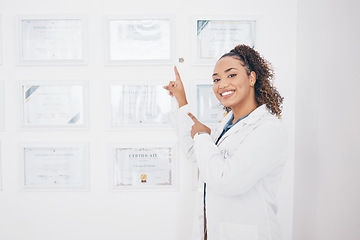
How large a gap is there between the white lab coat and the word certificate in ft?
1.56

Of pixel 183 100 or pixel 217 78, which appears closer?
pixel 217 78

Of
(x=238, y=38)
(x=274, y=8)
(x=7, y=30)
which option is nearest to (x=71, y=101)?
(x=7, y=30)

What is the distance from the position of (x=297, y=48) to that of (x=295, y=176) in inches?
30.1

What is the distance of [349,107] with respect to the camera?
993 millimetres

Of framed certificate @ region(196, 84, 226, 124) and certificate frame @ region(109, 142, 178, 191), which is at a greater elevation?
framed certificate @ region(196, 84, 226, 124)

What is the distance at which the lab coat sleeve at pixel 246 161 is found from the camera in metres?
0.91

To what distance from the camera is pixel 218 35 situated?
4.89 feet

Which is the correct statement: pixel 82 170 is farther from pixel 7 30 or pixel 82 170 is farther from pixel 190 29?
pixel 190 29

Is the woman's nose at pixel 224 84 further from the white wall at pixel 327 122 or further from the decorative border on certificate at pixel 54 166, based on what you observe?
the decorative border on certificate at pixel 54 166

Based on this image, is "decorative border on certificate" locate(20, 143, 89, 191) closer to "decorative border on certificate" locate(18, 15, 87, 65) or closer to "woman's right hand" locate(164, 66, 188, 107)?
"decorative border on certificate" locate(18, 15, 87, 65)

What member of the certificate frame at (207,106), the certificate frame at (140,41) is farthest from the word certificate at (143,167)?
the certificate frame at (140,41)

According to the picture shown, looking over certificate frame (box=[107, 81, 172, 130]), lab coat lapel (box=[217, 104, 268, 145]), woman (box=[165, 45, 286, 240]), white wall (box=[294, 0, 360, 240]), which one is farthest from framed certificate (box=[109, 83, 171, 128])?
white wall (box=[294, 0, 360, 240])

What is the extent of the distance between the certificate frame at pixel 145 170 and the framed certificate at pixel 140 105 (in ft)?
0.54

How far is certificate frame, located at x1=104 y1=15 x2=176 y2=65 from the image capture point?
1.48 metres
